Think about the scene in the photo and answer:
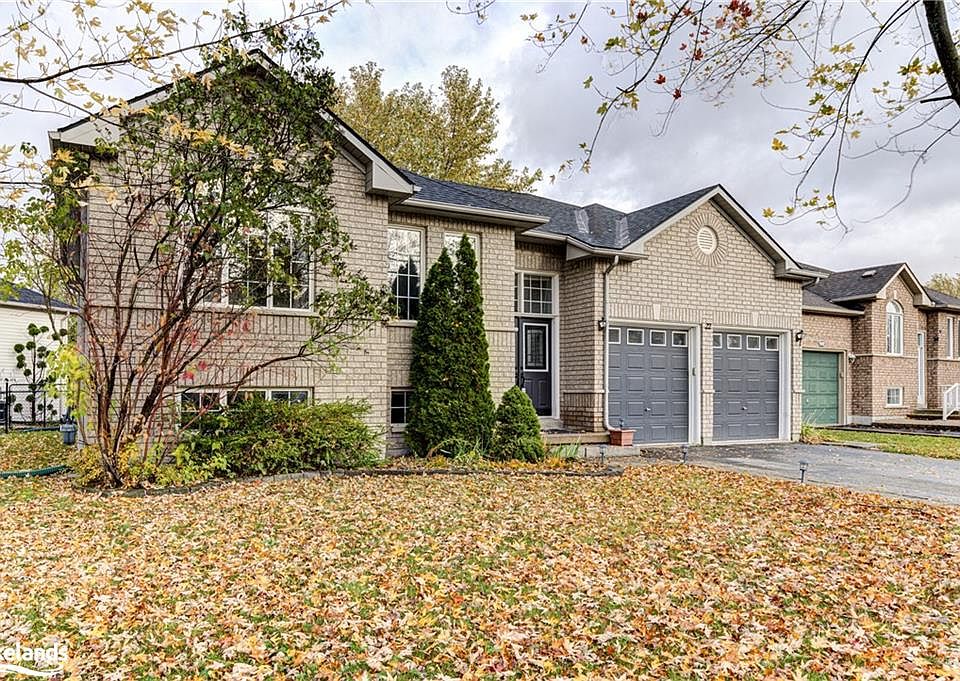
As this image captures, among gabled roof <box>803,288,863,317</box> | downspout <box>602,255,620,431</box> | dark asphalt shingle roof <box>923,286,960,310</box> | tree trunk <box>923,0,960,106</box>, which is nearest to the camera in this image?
tree trunk <box>923,0,960,106</box>

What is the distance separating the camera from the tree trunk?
3.93 metres

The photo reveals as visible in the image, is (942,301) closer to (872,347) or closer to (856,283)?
(856,283)

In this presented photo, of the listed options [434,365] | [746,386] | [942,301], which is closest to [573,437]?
[434,365]

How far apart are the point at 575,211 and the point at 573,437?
19.7 feet

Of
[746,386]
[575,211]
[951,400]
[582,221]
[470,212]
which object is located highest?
[575,211]

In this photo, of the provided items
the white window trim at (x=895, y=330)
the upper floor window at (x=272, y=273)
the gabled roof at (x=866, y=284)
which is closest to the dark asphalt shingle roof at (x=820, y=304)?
the gabled roof at (x=866, y=284)

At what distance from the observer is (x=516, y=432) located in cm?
974

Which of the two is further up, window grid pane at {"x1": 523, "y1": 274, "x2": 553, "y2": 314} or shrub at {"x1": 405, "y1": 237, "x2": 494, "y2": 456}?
window grid pane at {"x1": 523, "y1": 274, "x2": 553, "y2": 314}

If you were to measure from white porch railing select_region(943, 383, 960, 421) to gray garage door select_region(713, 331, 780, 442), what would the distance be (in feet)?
33.7

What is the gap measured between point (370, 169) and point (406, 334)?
2794mm

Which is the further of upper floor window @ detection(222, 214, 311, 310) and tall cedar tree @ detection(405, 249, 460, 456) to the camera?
tall cedar tree @ detection(405, 249, 460, 456)

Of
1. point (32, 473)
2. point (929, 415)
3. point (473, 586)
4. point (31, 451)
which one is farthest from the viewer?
point (929, 415)

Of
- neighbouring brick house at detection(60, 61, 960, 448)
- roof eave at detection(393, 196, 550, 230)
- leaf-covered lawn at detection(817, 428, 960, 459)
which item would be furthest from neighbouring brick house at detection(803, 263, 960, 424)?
roof eave at detection(393, 196, 550, 230)

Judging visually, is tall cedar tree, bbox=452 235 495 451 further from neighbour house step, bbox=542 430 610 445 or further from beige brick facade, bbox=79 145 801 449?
neighbour house step, bbox=542 430 610 445
